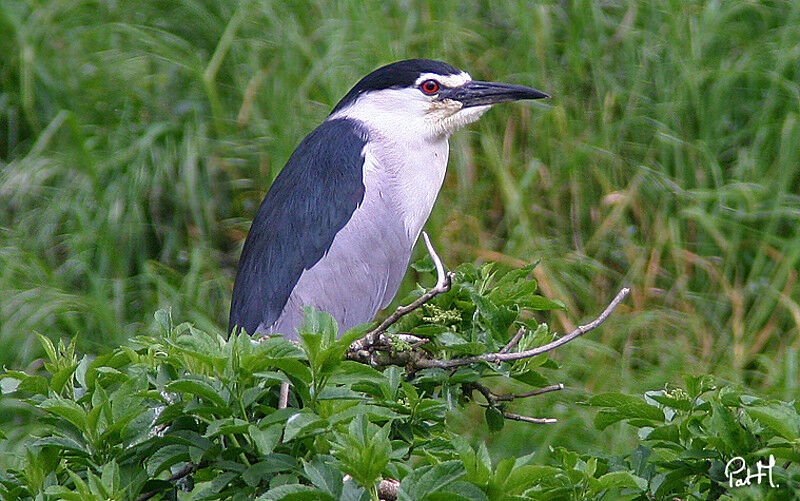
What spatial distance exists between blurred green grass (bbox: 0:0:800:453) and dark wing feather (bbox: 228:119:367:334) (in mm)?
1028

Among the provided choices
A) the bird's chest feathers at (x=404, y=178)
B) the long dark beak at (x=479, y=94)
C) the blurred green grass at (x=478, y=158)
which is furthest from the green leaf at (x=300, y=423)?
the blurred green grass at (x=478, y=158)

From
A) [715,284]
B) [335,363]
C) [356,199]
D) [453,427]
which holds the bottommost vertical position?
[453,427]

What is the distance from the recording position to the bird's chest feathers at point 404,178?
273 cm

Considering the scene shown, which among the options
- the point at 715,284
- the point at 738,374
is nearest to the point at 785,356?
the point at 738,374

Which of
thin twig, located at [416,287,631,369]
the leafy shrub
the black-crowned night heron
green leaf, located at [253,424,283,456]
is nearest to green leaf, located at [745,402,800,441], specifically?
the leafy shrub

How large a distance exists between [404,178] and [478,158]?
4.18 feet

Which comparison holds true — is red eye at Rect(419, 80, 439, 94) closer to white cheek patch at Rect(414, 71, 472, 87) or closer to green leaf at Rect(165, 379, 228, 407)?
white cheek patch at Rect(414, 71, 472, 87)

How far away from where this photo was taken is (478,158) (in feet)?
13.0

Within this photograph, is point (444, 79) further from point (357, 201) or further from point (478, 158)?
point (478, 158)

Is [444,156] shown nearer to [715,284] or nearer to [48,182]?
[715,284]

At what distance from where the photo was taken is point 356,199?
267 cm

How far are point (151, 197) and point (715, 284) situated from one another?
7.35 feet

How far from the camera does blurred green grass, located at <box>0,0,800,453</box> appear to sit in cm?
365

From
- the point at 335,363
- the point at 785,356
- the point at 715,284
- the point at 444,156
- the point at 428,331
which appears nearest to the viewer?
the point at 335,363
